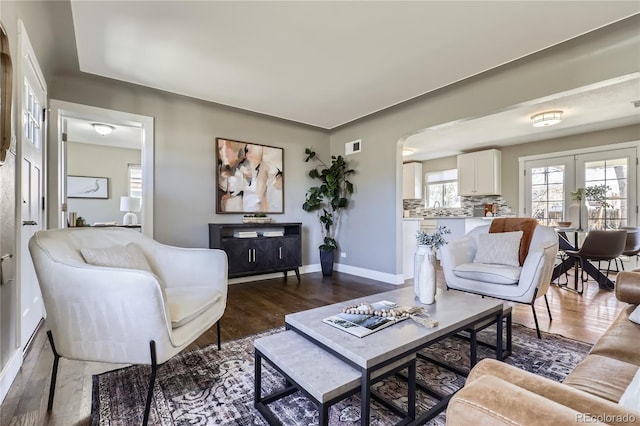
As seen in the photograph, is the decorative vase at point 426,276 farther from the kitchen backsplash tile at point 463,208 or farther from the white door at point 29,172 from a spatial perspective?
the kitchen backsplash tile at point 463,208

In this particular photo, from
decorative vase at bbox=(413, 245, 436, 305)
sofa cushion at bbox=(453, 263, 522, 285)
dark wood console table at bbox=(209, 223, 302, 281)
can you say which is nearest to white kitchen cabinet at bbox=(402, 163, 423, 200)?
dark wood console table at bbox=(209, 223, 302, 281)

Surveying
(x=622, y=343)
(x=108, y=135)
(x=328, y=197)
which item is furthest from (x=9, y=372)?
(x=108, y=135)

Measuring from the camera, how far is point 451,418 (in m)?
0.61

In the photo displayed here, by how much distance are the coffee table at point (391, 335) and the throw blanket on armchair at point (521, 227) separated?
3.82 ft

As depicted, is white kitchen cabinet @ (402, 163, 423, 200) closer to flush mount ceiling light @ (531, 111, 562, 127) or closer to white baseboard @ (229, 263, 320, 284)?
flush mount ceiling light @ (531, 111, 562, 127)

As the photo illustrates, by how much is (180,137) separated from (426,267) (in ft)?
11.1

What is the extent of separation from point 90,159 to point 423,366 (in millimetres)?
7057

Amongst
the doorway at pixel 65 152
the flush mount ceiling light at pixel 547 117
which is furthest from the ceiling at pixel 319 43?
the doorway at pixel 65 152

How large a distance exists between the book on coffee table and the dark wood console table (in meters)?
2.52

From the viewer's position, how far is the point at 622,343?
119 centimetres

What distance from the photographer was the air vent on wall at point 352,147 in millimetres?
4827

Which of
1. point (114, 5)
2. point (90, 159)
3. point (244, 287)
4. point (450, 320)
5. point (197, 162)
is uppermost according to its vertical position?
point (114, 5)

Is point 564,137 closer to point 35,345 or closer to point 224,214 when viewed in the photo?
point 224,214

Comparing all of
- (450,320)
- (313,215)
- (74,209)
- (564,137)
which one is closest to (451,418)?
(450,320)
